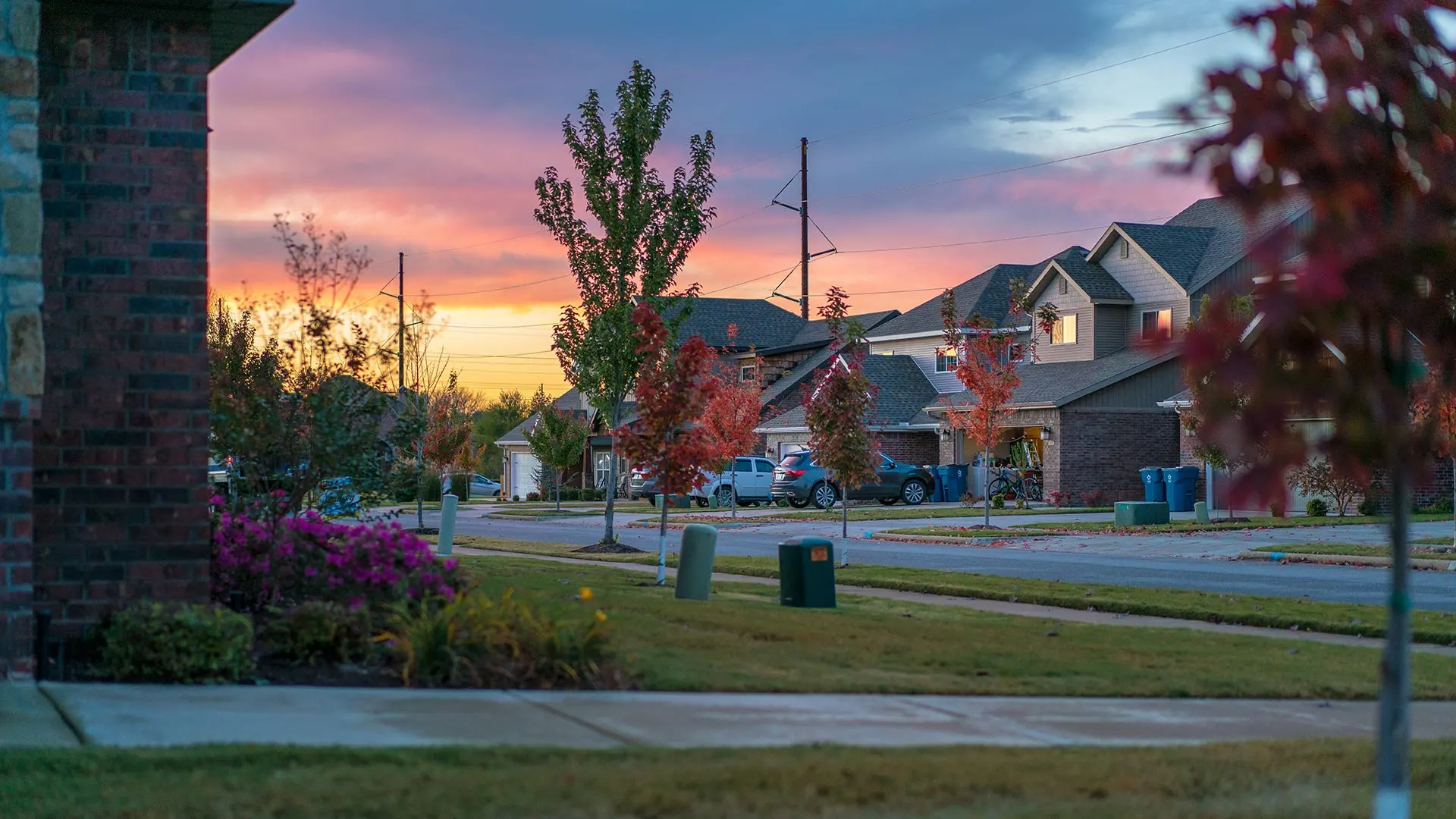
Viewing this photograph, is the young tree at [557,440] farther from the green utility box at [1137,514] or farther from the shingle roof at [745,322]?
the green utility box at [1137,514]

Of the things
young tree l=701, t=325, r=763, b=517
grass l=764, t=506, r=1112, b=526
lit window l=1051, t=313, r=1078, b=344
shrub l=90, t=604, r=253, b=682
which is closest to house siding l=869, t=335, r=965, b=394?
lit window l=1051, t=313, r=1078, b=344

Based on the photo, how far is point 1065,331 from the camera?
50.6 m

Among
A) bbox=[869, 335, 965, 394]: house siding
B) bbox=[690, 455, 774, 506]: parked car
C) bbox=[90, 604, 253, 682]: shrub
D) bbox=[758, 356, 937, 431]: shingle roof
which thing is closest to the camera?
bbox=[90, 604, 253, 682]: shrub

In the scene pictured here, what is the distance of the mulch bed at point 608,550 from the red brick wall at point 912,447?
27.6m

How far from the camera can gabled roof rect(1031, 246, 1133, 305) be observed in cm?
4850

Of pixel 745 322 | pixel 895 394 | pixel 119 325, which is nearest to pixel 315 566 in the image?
pixel 119 325

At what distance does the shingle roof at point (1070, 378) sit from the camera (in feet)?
151

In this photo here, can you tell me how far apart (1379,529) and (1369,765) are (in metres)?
25.8

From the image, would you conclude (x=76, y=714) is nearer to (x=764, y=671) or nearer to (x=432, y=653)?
(x=432, y=653)

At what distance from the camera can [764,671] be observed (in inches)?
416

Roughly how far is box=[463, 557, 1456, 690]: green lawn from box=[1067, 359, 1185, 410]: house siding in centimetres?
3179

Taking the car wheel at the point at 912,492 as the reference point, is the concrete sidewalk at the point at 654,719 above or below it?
below

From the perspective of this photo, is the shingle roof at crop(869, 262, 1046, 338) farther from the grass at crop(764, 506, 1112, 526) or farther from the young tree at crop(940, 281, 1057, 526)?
the grass at crop(764, 506, 1112, 526)

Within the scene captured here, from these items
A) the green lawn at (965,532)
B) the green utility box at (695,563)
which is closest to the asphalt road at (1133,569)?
the green lawn at (965,532)
